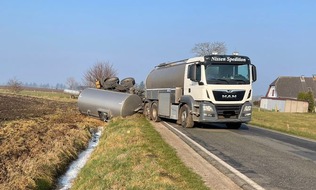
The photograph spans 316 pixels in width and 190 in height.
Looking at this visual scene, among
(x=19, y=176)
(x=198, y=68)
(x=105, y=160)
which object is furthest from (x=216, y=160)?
(x=198, y=68)

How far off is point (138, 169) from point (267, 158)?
11.8ft

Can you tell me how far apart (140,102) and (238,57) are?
877 cm

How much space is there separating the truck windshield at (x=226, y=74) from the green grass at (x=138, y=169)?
429 cm

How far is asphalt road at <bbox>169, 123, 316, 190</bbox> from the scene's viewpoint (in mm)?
7703

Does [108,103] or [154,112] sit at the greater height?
[108,103]

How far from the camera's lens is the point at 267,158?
10.1 meters

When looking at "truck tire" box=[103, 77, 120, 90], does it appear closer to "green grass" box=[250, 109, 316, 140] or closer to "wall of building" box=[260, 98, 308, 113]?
"green grass" box=[250, 109, 316, 140]

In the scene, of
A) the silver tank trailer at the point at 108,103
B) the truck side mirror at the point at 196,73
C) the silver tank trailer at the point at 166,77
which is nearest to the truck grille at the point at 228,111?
the truck side mirror at the point at 196,73

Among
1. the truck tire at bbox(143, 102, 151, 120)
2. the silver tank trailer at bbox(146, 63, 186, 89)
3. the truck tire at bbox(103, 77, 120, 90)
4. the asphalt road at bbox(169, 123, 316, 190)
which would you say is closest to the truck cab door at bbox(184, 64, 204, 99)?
the silver tank trailer at bbox(146, 63, 186, 89)

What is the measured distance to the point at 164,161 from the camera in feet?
30.5

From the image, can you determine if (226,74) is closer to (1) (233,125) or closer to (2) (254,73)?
(2) (254,73)

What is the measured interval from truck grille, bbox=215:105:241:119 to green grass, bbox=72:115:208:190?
3.92m

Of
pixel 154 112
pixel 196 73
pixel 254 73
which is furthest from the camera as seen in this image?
pixel 154 112

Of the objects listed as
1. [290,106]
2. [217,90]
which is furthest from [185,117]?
[290,106]
